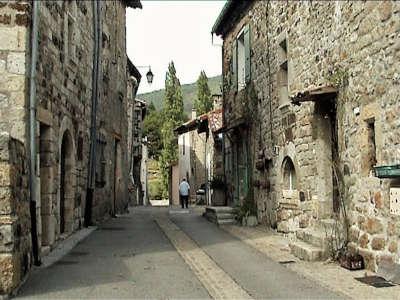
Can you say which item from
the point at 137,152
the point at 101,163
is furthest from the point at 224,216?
the point at 137,152

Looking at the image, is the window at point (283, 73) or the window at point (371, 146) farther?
the window at point (283, 73)

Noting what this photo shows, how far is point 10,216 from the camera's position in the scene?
543cm

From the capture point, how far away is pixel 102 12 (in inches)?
525

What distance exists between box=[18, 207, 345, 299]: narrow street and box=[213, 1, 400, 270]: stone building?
1089mm

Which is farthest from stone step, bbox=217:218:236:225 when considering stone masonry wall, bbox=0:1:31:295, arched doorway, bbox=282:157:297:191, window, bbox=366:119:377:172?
stone masonry wall, bbox=0:1:31:295

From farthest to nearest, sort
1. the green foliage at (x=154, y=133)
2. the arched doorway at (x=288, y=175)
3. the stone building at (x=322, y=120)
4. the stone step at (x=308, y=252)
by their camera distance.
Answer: the green foliage at (x=154, y=133)
the arched doorway at (x=288, y=175)
the stone step at (x=308, y=252)
the stone building at (x=322, y=120)

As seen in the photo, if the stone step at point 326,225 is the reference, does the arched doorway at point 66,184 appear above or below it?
above

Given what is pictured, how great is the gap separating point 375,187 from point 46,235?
492cm

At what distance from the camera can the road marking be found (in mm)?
5703

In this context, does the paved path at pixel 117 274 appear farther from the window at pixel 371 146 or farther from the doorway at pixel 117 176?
the doorway at pixel 117 176

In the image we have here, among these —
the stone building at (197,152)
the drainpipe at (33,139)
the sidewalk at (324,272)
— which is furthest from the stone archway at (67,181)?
the stone building at (197,152)

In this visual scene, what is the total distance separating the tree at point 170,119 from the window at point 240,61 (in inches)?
962

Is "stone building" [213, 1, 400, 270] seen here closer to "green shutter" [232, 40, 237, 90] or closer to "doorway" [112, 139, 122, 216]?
"green shutter" [232, 40, 237, 90]

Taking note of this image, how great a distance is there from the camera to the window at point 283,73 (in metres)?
10.9
